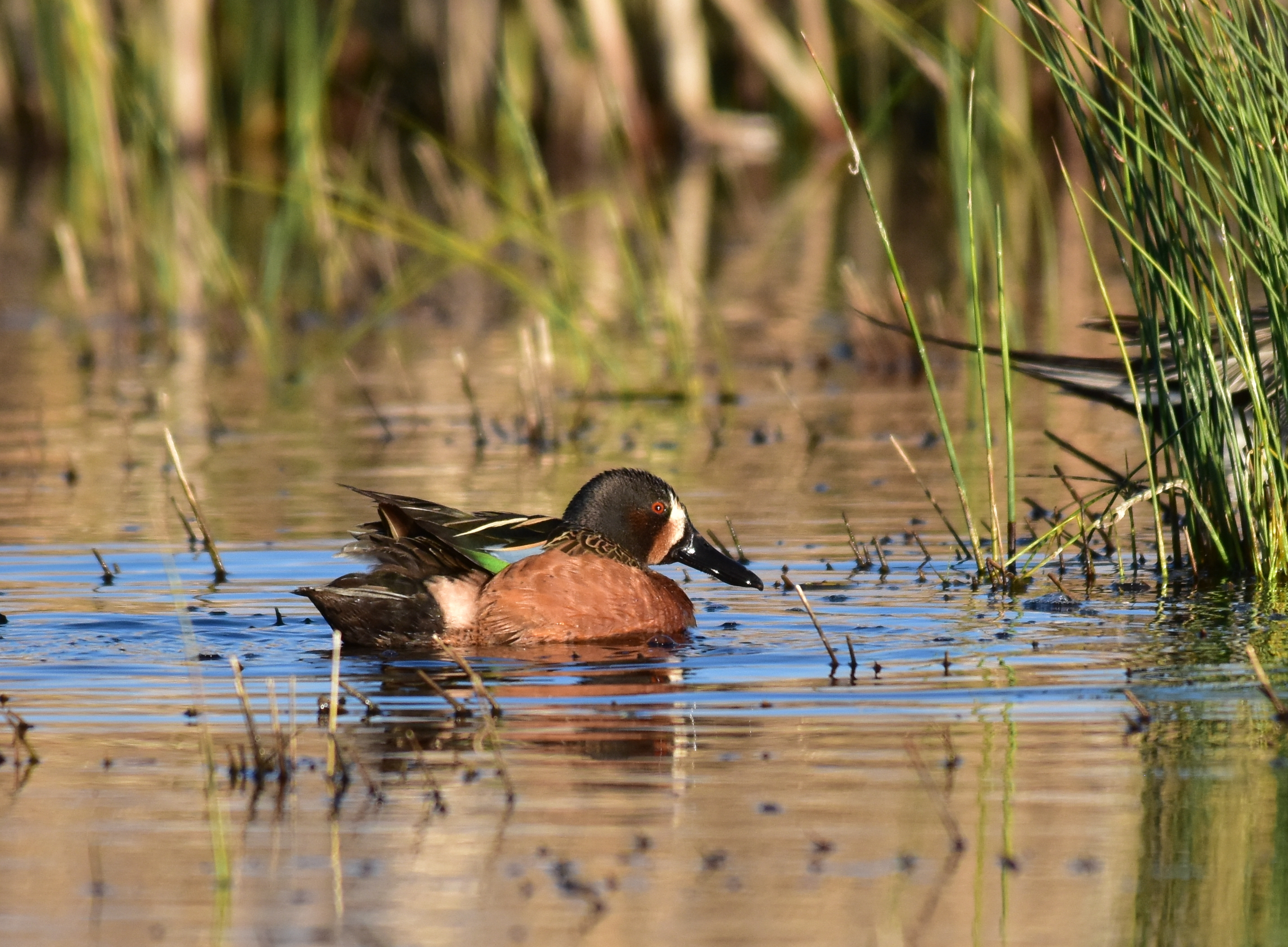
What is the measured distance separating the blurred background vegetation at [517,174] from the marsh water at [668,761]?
1.65 metres

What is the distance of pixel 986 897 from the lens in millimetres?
3766

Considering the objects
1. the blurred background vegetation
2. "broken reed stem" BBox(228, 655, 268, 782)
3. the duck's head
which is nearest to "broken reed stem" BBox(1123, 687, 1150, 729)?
the blurred background vegetation

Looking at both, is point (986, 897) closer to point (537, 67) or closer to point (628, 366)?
point (628, 366)

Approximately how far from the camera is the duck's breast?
6.43m

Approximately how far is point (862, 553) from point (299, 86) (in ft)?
23.7

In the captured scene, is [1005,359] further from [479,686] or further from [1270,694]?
[479,686]

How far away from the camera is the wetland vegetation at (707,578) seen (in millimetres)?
3916

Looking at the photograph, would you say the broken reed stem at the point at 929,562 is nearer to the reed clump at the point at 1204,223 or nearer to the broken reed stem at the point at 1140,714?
the reed clump at the point at 1204,223

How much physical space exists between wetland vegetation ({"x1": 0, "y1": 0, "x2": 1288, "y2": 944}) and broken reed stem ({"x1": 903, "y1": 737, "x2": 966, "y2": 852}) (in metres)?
0.02

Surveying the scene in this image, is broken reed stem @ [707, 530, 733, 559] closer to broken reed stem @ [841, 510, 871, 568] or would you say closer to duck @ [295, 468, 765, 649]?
broken reed stem @ [841, 510, 871, 568]

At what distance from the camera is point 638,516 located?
711 cm

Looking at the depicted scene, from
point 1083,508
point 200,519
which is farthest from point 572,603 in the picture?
point 1083,508

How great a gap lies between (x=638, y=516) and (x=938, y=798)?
2.91 meters

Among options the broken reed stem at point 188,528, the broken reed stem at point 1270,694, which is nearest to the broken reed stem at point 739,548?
the broken reed stem at point 188,528
